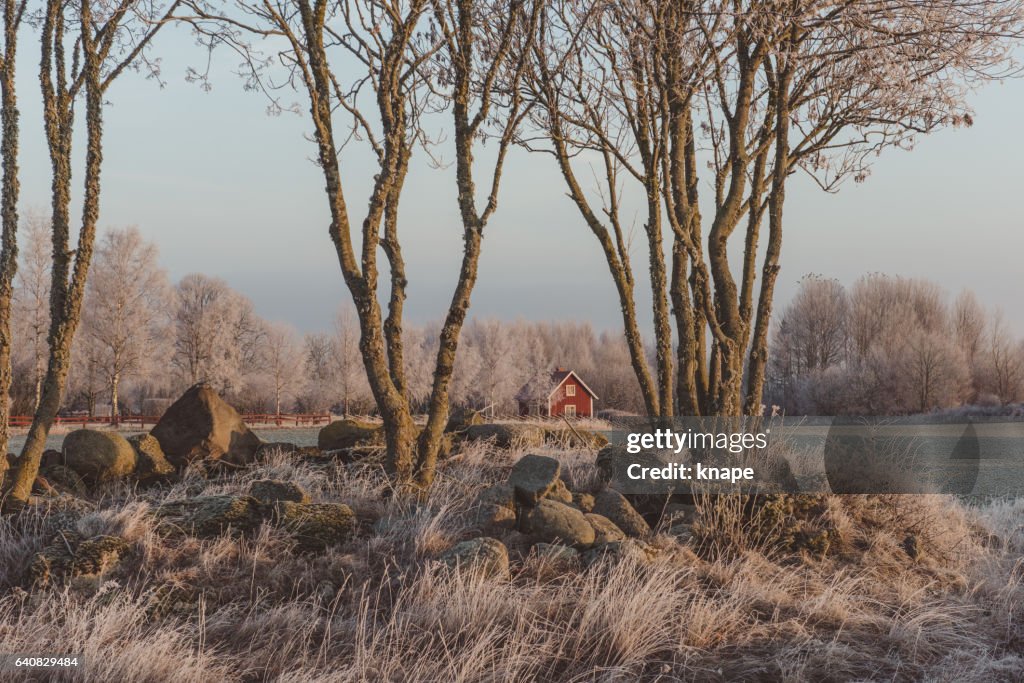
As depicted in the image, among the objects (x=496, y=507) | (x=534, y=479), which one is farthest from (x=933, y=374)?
(x=496, y=507)

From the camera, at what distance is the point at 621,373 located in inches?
1698

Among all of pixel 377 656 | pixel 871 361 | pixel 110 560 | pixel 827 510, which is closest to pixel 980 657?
pixel 827 510

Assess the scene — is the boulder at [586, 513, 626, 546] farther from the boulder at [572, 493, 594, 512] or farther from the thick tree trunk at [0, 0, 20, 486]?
the thick tree trunk at [0, 0, 20, 486]

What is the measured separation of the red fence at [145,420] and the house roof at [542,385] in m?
9.31

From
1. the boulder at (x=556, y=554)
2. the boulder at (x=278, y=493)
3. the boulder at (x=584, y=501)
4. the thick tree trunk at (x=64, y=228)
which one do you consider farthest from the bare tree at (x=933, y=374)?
the thick tree trunk at (x=64, y=228)

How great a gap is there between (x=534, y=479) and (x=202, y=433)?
3.22 m

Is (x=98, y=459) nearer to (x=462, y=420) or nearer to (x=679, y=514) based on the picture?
(x=462, y=420)

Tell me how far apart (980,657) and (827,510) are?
Answer: 160 cm

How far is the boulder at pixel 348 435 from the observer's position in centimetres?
697

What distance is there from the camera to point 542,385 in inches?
1388

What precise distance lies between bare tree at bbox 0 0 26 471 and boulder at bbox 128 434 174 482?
1.12 m

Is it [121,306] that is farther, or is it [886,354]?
[886,354]

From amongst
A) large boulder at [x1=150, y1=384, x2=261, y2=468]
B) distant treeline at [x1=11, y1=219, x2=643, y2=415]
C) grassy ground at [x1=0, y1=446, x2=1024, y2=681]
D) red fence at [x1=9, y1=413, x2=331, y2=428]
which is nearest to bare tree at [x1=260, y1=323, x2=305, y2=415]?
distant treeline at [x1=11, y1=219, x2=643, y2=415]

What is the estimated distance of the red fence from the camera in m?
23.1
